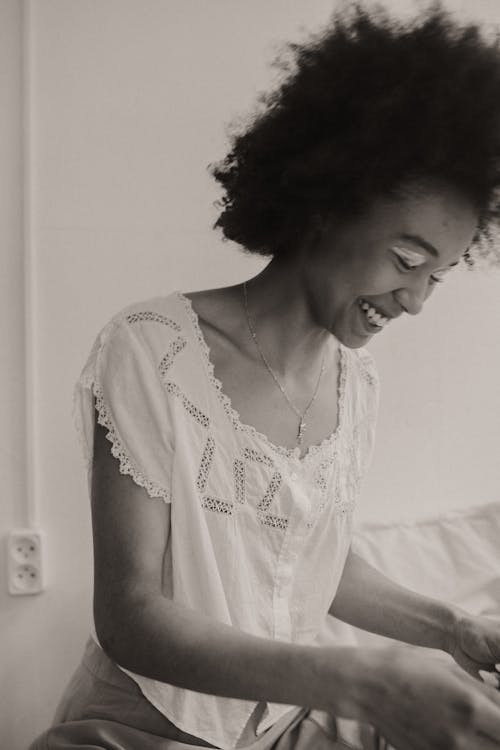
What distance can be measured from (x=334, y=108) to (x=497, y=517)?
0.98m

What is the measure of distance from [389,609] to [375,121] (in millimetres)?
597

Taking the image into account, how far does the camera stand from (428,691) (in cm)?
60

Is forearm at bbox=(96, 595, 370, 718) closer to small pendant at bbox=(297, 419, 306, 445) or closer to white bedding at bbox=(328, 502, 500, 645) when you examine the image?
small pendant at bbox=(297, 419, 306, 445)

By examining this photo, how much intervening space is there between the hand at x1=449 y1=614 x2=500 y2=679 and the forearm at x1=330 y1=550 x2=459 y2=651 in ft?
0.05

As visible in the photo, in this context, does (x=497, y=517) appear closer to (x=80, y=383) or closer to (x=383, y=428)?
(x=383, y=428)

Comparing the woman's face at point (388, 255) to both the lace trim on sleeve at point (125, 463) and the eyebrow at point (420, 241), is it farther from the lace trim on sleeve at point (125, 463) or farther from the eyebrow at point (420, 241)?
the lace trim on sleeve at point (125, 463)

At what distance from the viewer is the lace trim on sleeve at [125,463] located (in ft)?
2.78

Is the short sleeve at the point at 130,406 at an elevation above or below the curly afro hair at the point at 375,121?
below

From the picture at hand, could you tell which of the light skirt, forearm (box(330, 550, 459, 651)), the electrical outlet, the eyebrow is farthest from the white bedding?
the eyebrow

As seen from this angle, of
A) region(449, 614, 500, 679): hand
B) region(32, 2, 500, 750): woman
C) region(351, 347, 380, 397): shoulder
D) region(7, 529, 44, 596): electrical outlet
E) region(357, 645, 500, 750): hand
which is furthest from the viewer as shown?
region(7, 529, 44, 596): electrical outlet

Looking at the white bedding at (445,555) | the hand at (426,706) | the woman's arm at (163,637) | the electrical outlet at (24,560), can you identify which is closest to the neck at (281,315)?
the woman's arm at (163,637)

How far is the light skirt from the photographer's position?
0.88 meters

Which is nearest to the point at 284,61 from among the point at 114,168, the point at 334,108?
the point at 334,108

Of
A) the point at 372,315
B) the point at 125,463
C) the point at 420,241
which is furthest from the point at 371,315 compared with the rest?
the point at 125,463
